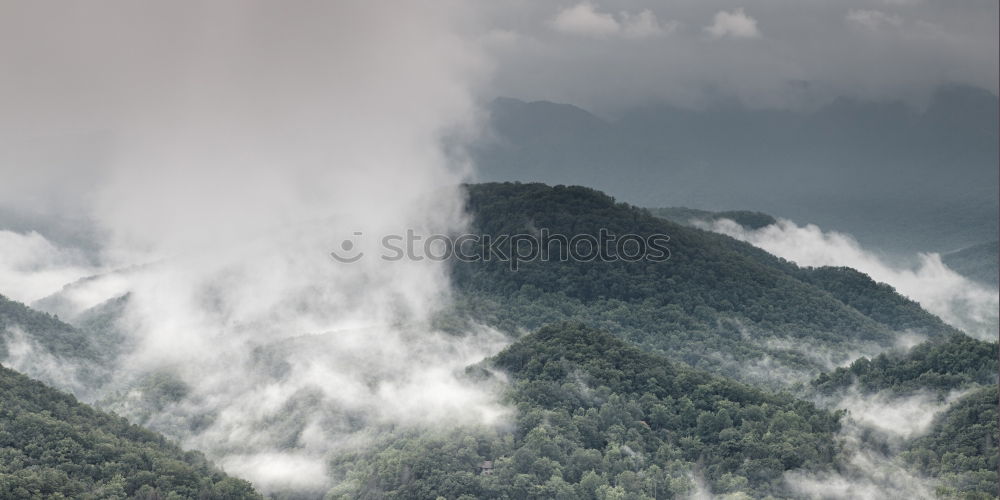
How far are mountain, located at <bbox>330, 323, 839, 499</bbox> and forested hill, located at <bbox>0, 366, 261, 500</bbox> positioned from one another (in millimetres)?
10693

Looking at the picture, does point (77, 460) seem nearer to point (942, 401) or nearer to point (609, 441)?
point (609, 441)

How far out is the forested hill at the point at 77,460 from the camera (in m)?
53.3

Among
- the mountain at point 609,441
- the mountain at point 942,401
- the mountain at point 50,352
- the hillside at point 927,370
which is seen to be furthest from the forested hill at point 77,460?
the hillside at point 927,370

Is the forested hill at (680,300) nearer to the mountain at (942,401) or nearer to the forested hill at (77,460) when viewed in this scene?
the mountain at (942,401)

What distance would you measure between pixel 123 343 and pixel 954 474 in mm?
91844

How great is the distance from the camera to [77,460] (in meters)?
57.2

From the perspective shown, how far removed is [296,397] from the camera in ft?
274

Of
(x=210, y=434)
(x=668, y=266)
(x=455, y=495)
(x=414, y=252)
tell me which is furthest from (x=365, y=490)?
(x=414, y=252)

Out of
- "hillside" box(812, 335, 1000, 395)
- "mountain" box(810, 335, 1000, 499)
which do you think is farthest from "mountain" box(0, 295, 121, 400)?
"hillside" box(812, 335, 1000, 395)

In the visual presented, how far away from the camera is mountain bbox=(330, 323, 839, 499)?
62250 millimetres

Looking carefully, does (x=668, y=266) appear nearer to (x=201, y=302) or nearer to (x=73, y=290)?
(x=201, y=302)

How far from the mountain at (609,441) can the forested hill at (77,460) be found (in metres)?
10.7

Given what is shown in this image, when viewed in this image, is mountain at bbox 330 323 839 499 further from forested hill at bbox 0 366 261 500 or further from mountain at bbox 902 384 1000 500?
forested hill at bbox 0 366 261 500

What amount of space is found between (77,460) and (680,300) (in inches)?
2552
